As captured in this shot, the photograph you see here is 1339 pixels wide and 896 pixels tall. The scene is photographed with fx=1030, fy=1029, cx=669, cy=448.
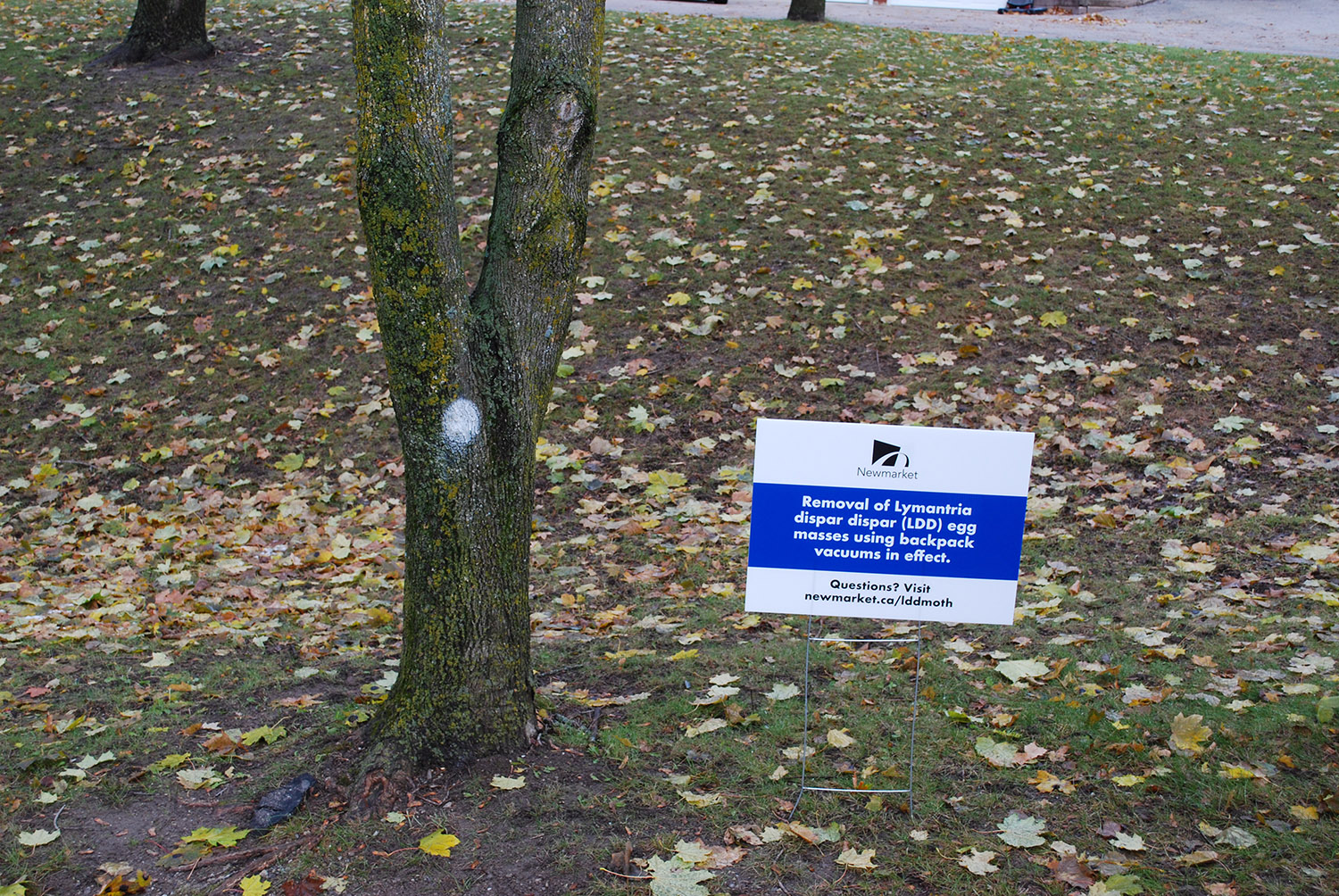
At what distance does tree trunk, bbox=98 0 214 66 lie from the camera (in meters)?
13.4

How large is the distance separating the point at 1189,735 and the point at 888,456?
5.25 ft

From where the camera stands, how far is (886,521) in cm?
357

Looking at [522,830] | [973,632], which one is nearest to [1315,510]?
[973,632]

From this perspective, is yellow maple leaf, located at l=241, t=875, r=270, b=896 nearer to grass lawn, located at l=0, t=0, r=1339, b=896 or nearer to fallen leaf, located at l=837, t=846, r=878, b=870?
grass lawn, located at l=0, t=0, r=1339, b=896

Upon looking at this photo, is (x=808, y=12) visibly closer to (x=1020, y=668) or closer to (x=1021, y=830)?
(x=1020, y=668)

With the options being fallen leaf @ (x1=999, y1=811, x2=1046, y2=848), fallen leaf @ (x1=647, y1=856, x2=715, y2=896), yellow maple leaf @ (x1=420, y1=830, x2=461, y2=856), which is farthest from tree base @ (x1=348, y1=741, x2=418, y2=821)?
fallen leaf @ (x1=999, y1=811, x2=1046, y2=848)

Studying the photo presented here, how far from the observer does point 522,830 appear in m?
3.52

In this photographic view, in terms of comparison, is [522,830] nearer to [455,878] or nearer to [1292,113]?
[455,878]

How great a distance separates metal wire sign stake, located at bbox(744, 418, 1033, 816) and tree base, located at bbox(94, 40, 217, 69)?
13.0 m

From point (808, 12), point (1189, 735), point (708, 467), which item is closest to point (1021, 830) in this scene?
point (1189, 735)

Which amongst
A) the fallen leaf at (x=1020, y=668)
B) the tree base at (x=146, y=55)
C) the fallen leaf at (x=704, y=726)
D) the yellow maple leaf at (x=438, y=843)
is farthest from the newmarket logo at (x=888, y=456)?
the tree base at (x=146, y=55)

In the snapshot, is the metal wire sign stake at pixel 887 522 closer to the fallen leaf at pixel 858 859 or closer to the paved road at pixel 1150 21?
the fallen leaf at pixel 858 859

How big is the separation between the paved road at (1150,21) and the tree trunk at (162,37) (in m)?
7.44

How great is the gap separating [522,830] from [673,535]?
282 cm
